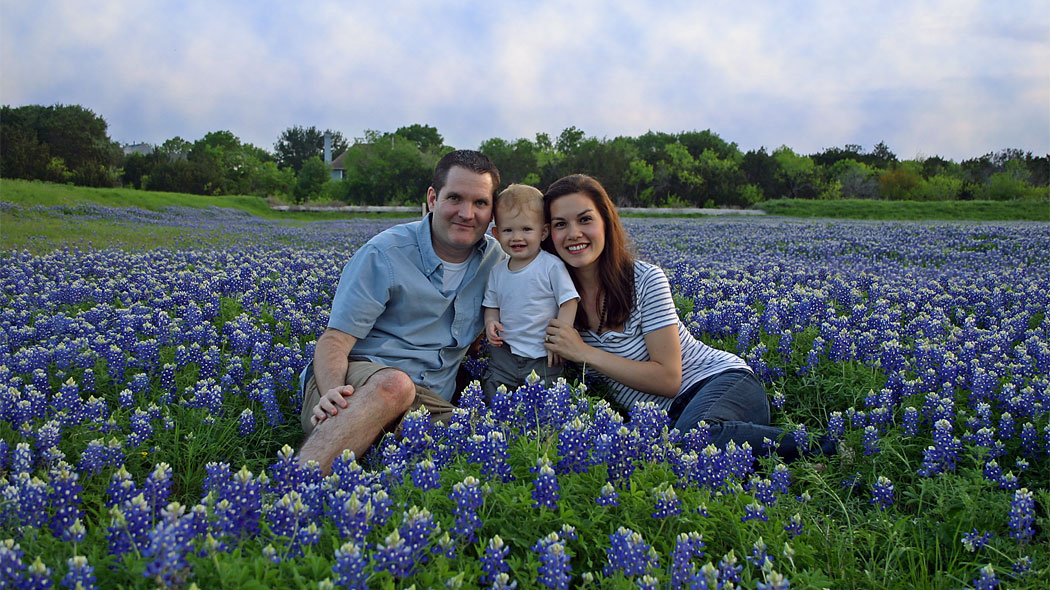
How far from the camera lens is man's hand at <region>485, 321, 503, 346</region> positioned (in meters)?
4.46

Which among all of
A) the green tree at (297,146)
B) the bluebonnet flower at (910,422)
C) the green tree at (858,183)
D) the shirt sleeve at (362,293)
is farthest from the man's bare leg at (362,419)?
the green tree at (297,146)

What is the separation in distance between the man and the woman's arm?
2.61ft

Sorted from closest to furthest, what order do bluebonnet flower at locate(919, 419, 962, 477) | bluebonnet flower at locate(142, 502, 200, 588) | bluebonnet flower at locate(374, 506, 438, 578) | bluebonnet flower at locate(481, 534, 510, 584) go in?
bluebonnet flower at locate(142, 502, 200, 588) → bluebonnet flower at locate(374, 506, 438, 578) → bluebonnet flower at locate(481, 534, 510, 584) → bluebonnet flower at locate(919, 419, 962, 477)

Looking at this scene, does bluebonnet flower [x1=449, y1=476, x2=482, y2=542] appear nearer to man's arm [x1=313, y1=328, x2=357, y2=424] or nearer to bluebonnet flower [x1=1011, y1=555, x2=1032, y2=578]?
man's arm [x1=313, y1=328, x2=357, y2=424]

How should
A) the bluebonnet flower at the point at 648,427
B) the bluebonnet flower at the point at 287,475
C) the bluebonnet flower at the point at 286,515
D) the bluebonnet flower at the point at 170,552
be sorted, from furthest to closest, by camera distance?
the bluebonnet flower at the point at 648,427 → the bluebonnet flower at the point at 287,475 → the bluebonnet flower at the point at 286,515 → the bluebonnet flower at the point at 170,552

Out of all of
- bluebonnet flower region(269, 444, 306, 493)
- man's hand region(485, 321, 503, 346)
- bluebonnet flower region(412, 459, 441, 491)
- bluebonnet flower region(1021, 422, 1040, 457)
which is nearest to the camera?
bluebonnet flower region(412, 459, 441, 491)

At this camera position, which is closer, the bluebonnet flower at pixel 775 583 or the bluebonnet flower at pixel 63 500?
the bluebonnet flower at pixel 775 583

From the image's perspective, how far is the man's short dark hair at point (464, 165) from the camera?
441 centimetres

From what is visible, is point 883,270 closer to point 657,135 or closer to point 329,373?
point 329,373

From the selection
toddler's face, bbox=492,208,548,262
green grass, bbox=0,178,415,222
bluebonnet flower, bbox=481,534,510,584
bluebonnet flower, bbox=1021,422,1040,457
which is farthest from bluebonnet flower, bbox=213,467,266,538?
green grass, bbox=0,178,415,222

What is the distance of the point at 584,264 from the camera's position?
14.5ft

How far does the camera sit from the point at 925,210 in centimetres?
3553

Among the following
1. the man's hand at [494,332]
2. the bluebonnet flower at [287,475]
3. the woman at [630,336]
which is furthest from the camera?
the man's hand at [494,332]

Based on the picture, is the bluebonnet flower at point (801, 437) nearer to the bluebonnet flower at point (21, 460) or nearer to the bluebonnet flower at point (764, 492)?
the bluebonnet flower at point (764, 492)
